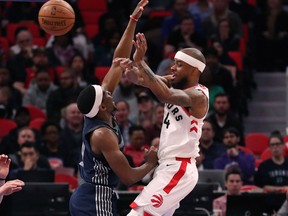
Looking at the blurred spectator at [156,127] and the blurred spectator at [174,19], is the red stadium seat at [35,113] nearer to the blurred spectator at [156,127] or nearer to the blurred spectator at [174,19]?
the blurred spectator at [156,127]

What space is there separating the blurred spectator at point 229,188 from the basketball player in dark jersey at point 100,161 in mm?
3646

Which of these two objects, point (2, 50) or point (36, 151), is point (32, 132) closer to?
point (36, 151)

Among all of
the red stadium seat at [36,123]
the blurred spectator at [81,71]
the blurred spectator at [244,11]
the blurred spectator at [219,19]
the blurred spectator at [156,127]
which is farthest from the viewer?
the blurred spectator at [244,11]

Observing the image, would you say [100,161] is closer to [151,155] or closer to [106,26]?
[151,155]

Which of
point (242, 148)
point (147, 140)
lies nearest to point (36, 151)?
point (147, 140)

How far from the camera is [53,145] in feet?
54.9

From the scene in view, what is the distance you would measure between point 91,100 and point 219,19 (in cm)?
1023

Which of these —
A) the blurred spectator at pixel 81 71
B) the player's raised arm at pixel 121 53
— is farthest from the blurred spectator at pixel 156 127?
the player's raised arm at pixel 121 53

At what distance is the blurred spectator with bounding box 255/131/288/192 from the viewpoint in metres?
15.6

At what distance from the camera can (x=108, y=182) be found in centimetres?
1032

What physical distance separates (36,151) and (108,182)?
17.4ft

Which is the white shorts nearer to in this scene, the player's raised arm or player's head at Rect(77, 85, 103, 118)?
player's head at Rect(77, 85, 103, 118)

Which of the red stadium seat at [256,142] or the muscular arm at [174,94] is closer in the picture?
the muscular arm at [174,94]

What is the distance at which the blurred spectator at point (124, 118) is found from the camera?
17.2 meters
